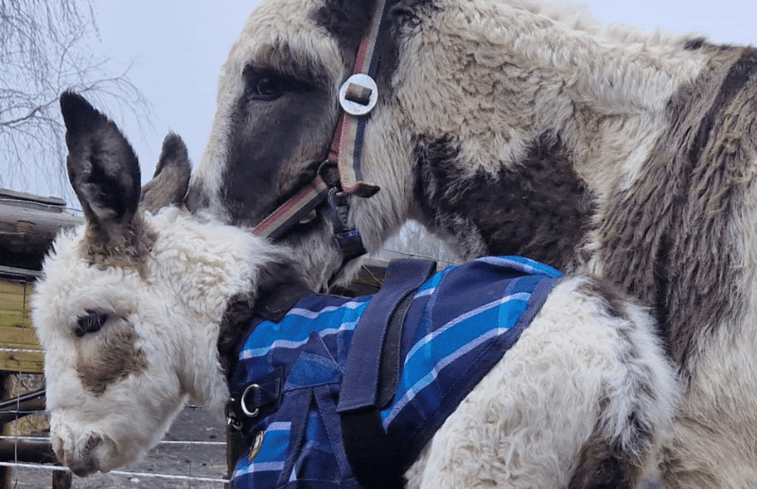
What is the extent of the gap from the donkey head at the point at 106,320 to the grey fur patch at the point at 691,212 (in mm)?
938

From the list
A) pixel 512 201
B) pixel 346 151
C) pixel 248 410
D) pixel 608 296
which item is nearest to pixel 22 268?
pixel 346 151

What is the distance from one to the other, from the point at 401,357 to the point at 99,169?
2.97ft

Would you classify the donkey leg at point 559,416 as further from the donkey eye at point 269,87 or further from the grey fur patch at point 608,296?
the donkey eye at point 269,87

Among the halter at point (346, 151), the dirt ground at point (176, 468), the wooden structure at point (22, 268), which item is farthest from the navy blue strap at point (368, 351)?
the dirt ground at point (176, 468)

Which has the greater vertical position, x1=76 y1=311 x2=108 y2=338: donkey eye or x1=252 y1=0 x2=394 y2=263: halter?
x1=252 y1=0 x2=394 y2=263: halter

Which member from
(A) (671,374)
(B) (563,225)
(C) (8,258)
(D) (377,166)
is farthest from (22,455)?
(A) (671,374)

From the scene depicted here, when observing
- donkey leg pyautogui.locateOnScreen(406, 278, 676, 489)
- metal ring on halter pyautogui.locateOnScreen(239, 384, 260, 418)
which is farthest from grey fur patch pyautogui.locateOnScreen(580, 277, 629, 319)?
metal ring on halter pyautogui.locateOnScreen(239, 384, 260, 418)

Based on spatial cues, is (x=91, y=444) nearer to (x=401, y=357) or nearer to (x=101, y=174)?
(x=101, y=174)

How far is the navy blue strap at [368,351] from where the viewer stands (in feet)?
3.95

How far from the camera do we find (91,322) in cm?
164

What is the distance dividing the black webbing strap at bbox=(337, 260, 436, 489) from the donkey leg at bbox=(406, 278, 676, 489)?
9 cm

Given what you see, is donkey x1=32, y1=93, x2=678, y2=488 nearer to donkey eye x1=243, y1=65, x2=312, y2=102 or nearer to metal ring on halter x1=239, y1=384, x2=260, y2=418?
metal ring on halter x1=239, y1=384, x2=260, y2=418

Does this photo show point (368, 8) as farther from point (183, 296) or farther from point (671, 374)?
point (671, 374)

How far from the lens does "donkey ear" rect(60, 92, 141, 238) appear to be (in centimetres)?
168
